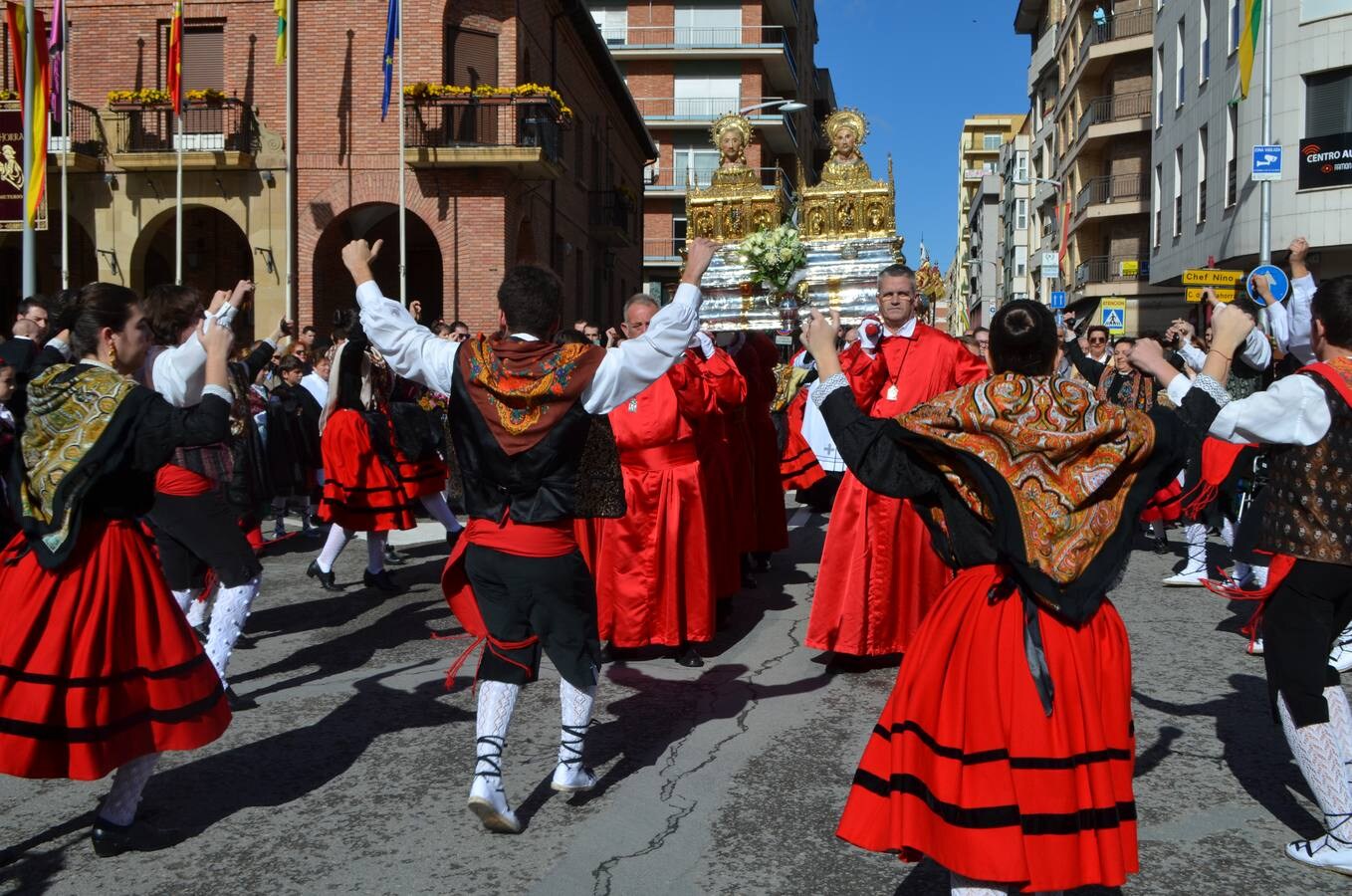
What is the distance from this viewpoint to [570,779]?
4473mm

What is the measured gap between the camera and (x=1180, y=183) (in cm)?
3228

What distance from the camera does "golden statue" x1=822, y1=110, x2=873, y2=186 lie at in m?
11.0

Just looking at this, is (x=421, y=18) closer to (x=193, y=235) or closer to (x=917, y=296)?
(x=193, y=235)

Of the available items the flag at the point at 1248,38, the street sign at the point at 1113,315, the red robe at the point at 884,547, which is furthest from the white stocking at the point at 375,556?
the flag at the point at 1248,38

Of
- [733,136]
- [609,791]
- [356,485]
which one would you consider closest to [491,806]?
[609,791]

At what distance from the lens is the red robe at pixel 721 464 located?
696cm

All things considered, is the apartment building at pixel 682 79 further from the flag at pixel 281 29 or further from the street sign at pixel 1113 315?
the flag at pixel 281 29

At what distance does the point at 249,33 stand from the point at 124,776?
1931 centimetres

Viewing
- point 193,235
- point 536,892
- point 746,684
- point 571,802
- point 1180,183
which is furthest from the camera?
point 1180,183

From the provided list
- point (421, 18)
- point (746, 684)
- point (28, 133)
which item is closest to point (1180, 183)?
point (421, 18)

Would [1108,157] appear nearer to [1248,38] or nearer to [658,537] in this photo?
[1248,38]

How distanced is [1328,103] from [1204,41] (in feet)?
20.6

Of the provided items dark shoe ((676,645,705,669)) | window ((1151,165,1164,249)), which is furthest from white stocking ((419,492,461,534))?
window ((1151,165,1164,249))

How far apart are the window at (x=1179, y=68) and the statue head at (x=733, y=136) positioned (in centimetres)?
2450
